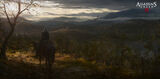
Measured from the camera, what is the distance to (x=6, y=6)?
28188 mm

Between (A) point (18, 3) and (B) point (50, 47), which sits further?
(A) point (18, 3)

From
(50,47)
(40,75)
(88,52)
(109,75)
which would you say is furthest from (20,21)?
(88,52)

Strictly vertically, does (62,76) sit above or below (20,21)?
below

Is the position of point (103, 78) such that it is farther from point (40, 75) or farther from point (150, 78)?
point (40, 75)

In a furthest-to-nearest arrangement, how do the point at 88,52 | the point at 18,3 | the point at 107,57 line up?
1. the point at 88,52
2. the point at 107,57
3. the point at 18,3

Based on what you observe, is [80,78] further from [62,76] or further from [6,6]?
[6,6]

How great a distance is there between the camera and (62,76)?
2014 centimetres

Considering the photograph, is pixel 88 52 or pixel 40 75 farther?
pixel 88 52

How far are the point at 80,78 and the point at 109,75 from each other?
3810mm

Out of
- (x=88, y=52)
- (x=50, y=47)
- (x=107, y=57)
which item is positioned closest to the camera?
(x=50, y=47)

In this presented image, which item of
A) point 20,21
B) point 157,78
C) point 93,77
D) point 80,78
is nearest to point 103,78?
point 93,77

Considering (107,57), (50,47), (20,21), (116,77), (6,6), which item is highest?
(6,6)

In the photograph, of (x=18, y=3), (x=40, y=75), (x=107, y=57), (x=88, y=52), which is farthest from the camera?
(x=88, y=52)

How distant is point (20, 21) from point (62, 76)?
12872 millimetres
